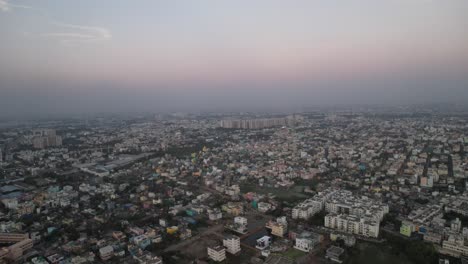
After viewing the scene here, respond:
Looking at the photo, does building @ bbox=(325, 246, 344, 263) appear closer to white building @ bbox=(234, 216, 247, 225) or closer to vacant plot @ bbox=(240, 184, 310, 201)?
white building @ bbox=(234, 216, 247, 225)

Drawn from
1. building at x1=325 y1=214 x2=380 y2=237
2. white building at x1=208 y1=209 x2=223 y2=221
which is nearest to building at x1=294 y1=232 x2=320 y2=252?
building at x1=325 y1=214 x2=380 y2=237

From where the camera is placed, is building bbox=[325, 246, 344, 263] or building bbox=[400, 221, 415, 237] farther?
building bbox=[400, 221, 415, 237]

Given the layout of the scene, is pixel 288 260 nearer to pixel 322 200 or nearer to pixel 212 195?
pixel 322 200

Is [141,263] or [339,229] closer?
[141,263]

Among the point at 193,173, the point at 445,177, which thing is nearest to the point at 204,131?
the point at 193,173

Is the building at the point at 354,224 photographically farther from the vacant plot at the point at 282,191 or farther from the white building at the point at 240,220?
the vacant plot at the point at 282,191

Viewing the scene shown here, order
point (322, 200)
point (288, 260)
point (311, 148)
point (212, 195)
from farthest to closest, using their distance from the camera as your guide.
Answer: point (311, 148) → point (212, 195) → point (322, 200) → point (288, 260)

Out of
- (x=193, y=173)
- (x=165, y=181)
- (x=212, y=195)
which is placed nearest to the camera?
(x=212, y=195)
